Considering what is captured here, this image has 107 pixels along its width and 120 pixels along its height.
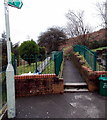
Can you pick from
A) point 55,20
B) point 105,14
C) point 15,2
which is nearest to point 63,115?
point 15,2

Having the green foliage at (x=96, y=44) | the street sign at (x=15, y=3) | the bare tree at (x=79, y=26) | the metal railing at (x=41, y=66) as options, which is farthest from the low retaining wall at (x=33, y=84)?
the green foliage at (x=96, y=44)

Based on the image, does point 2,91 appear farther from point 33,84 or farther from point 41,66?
point 41,66

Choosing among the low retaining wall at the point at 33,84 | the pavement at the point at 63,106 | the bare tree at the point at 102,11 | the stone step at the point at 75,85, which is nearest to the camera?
the pavement at the point at 63,106

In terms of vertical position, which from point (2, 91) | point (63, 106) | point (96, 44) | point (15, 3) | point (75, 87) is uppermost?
point (96, 44)

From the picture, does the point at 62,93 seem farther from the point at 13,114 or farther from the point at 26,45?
the point at 26,45

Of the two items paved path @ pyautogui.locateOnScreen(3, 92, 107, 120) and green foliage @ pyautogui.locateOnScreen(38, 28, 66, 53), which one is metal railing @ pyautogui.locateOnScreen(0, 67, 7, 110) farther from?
green foliage @ pyautogui.locateOnScreen(38, 28, 66, 53)

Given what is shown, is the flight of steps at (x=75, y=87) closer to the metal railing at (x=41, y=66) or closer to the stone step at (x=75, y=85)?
the stone step at (x=75, y=85)

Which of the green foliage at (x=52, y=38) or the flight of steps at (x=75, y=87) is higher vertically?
the green foliage at (x=52, y=38)

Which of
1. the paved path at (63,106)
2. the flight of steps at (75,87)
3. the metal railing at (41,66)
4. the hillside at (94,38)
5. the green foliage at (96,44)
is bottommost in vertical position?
the paved path at (63,106)

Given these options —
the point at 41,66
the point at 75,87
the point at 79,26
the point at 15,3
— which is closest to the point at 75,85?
the point at 75,87

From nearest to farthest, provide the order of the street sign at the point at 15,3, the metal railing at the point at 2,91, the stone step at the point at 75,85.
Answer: the street sign at the point at 15,3 < the metal railing at the point at 2,91 < the stone step at the point at 75,85

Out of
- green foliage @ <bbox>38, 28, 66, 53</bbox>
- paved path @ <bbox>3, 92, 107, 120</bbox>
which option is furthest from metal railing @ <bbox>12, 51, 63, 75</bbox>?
green foliage @ <bbox>38, 28, 66, 53</bbox>

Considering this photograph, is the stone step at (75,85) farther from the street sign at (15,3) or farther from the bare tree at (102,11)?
the bare tree at (102,11)

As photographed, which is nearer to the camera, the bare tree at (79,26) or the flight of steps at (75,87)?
the flight of steps at (75,87)
